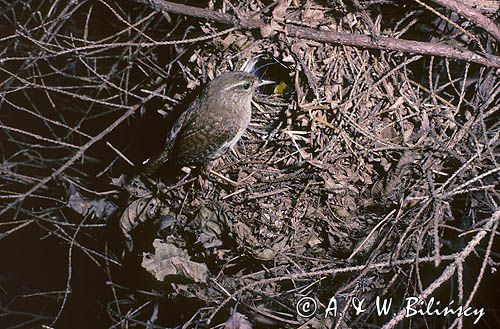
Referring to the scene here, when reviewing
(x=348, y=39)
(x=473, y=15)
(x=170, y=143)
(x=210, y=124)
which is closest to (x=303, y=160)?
(x=210, y=124)

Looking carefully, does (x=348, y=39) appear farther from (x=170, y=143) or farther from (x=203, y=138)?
(x=170, y=143)

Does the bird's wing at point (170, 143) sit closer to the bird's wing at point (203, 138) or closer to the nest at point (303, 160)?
the bird's wing at point (203, 138)

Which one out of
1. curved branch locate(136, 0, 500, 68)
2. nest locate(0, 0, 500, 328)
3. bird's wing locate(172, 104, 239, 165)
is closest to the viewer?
curved branch locate(136, 0, 500, 68)

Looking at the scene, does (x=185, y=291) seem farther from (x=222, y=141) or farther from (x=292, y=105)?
(x=292, y=105)

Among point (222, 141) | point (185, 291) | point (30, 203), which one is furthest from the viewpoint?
point (30, 203)

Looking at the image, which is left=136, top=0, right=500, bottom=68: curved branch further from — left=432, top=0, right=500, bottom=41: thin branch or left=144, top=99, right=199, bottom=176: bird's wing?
left=144, top=99, right=199, bottom=176: bird's wing

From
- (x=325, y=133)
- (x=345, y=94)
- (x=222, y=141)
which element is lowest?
(x=222, y=141)

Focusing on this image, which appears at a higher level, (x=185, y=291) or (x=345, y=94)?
(x=345, y=94)

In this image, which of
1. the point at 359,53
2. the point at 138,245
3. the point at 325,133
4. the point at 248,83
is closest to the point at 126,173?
the point at 138,245

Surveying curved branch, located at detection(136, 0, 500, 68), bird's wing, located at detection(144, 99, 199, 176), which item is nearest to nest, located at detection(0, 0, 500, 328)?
curved branch, located at detection(136, 0, 500, 68)
